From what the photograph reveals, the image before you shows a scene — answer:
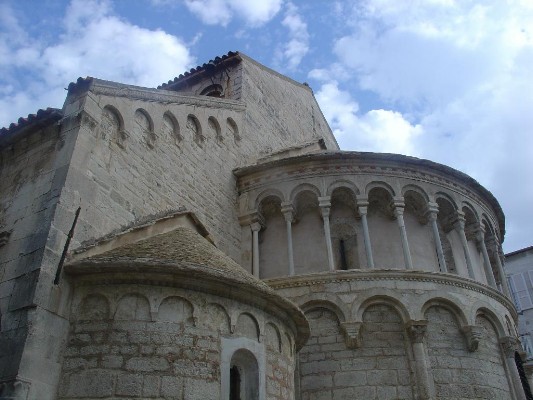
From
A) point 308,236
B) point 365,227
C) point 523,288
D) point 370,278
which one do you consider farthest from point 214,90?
point 523,288

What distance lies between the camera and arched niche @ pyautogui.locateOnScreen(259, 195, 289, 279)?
11531 millimetres

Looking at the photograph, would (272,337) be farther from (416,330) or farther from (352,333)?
(416,330)

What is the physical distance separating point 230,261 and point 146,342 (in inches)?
79.2

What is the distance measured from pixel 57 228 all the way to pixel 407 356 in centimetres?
669

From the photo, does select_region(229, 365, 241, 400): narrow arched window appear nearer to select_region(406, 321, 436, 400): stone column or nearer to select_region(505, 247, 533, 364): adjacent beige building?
select_region(406, 321, 436, 400): stone column

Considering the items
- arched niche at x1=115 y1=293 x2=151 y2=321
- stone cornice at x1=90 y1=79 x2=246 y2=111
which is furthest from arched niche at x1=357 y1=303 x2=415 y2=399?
stone cornice at x1=90 y1=79 x2=246 y2=111

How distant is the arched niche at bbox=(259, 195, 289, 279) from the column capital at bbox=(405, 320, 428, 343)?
2769mm

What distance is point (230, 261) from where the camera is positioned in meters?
7.68

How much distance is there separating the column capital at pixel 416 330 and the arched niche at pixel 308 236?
211cm

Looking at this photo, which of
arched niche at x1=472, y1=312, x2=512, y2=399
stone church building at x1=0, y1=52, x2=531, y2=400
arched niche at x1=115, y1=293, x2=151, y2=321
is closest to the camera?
stone church building at x1=0, y1=52, x2=531, y2=400

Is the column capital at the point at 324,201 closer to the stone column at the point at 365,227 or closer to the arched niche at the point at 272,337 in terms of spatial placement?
the stone column at the point at 365,227

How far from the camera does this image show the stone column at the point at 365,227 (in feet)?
35.4

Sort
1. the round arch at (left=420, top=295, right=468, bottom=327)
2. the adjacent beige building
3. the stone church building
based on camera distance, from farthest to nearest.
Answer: the adjacent beige building, the round arch at (left=420, top=295, right=468, bottom=327), the stone church building

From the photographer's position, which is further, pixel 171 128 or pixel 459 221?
pixel 459 221
